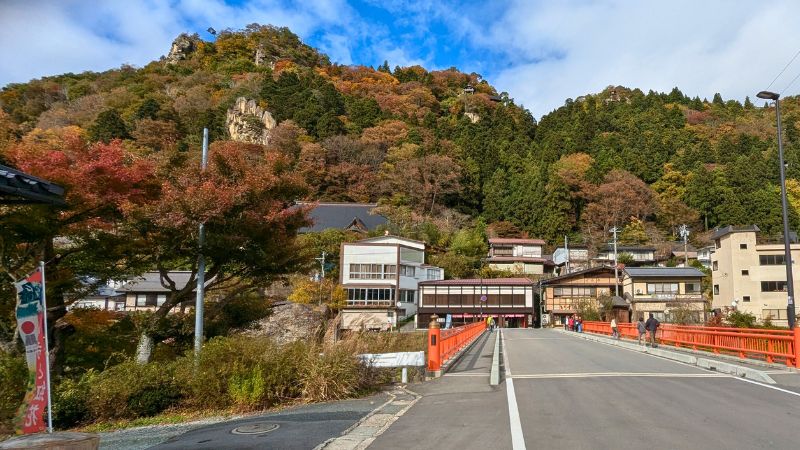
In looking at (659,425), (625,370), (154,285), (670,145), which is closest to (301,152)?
(154,285)

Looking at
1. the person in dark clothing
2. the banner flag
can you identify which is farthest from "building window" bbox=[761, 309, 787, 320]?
the banner flag

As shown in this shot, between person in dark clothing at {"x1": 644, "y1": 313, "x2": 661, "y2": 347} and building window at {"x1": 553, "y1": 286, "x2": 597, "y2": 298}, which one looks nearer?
person in dark clothing at {"x1": 644, "y1": 313, "x2": 661, "y2": 347}

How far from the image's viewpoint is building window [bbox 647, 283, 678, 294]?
51.6 meters

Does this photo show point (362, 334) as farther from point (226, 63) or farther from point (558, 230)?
point (226, 63)

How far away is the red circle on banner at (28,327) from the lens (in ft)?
18.9

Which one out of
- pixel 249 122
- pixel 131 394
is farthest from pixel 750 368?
pixel 249 122

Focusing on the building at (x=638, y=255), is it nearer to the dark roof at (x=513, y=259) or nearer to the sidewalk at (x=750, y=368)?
the dark roof at (x=513, y=259)

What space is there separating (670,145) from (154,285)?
72689 millimetres

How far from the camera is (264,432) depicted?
709cm

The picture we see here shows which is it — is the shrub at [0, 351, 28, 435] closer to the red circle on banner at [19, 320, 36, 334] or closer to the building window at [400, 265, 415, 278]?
the red circle on banner at [19, 320, 36, 334]

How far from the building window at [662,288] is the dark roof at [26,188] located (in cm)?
5486

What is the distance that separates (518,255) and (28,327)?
62.8m

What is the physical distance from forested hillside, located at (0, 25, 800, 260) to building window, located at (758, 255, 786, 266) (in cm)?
2212

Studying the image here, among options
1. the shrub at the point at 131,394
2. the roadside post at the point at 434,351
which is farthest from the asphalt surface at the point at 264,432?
the roadside post at the point at 434,351
